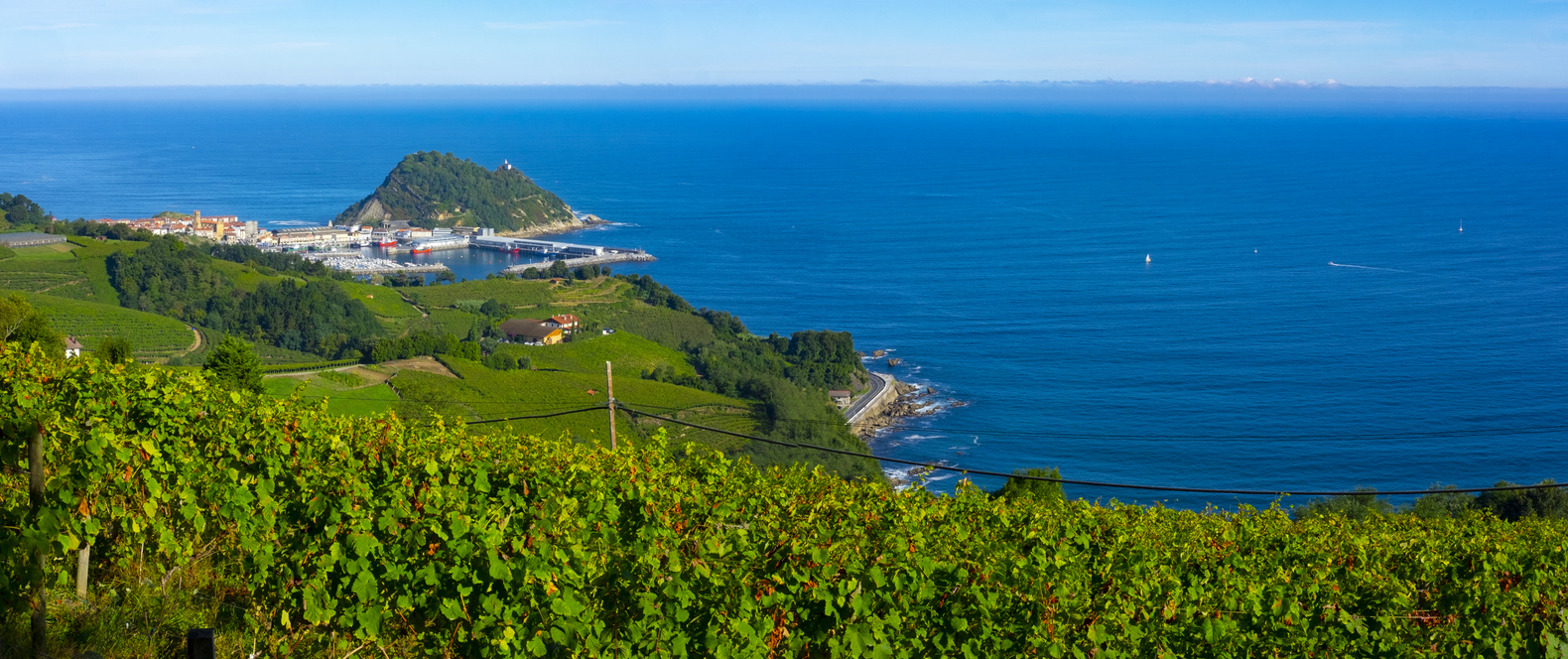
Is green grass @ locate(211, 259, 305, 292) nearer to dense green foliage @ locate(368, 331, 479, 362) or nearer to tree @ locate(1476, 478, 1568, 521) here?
dense green foliage @ locate(368, 331, 479, 362)

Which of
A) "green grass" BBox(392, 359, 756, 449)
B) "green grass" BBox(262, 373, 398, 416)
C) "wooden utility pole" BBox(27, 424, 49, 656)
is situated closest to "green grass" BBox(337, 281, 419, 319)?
"green grass" BBox(392, 359, 756, 449)

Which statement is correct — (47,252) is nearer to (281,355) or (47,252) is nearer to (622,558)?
(281,355)

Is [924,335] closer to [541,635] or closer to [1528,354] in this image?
[1528,354]

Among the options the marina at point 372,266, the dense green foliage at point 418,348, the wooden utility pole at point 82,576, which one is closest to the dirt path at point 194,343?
the dense green foliage at point 418,348

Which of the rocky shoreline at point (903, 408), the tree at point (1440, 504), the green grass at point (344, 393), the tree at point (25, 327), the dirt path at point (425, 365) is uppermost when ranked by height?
the tree at point (25, 327)

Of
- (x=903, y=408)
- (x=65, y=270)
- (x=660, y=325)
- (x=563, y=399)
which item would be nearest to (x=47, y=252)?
(x=65, y=270)

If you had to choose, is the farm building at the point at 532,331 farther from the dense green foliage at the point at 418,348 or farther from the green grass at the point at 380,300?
the green grass at the point at 380,300
